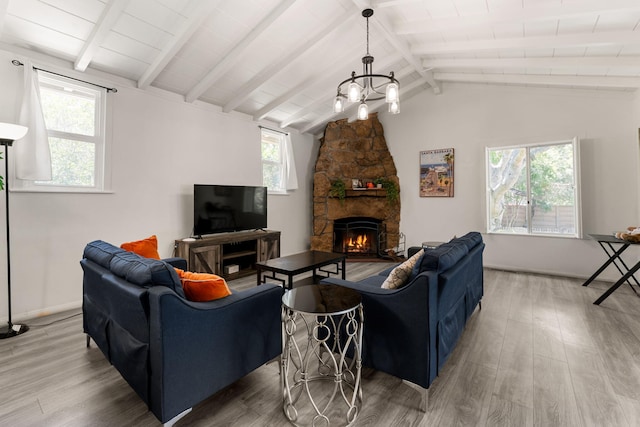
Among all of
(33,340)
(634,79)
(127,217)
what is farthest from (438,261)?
(634,79)

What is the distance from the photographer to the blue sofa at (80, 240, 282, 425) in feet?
4.68

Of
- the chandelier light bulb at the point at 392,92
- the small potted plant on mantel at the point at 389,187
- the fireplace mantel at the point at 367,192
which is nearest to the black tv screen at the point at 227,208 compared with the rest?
the fireplace mantel at the point at 367,192

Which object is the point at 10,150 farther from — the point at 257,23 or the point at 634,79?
the point at 634,79

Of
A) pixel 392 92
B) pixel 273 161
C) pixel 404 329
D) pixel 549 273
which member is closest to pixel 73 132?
pixel 273 161

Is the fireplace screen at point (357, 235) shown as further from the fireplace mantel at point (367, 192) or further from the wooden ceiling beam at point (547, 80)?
Answer: the wooden ceiling beam at point (547, 80)

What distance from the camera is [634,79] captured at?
3627 mm

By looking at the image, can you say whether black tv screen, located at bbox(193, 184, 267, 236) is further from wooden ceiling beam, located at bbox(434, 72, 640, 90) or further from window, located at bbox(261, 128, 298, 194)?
wooden ceiling beam, located at bbox(434, 72, 640, 90)

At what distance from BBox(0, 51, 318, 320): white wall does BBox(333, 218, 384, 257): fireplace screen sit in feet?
6.42

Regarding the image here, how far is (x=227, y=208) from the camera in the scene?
4449mm

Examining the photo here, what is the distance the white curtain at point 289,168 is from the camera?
18.7ft

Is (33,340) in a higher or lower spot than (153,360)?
lower

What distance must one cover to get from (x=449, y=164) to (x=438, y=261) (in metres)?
4.28

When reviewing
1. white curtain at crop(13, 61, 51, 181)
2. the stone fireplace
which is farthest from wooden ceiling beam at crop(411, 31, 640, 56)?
white curtain at crop(13, 61, 51, 181)

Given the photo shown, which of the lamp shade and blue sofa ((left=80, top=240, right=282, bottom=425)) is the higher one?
the lamp shade
